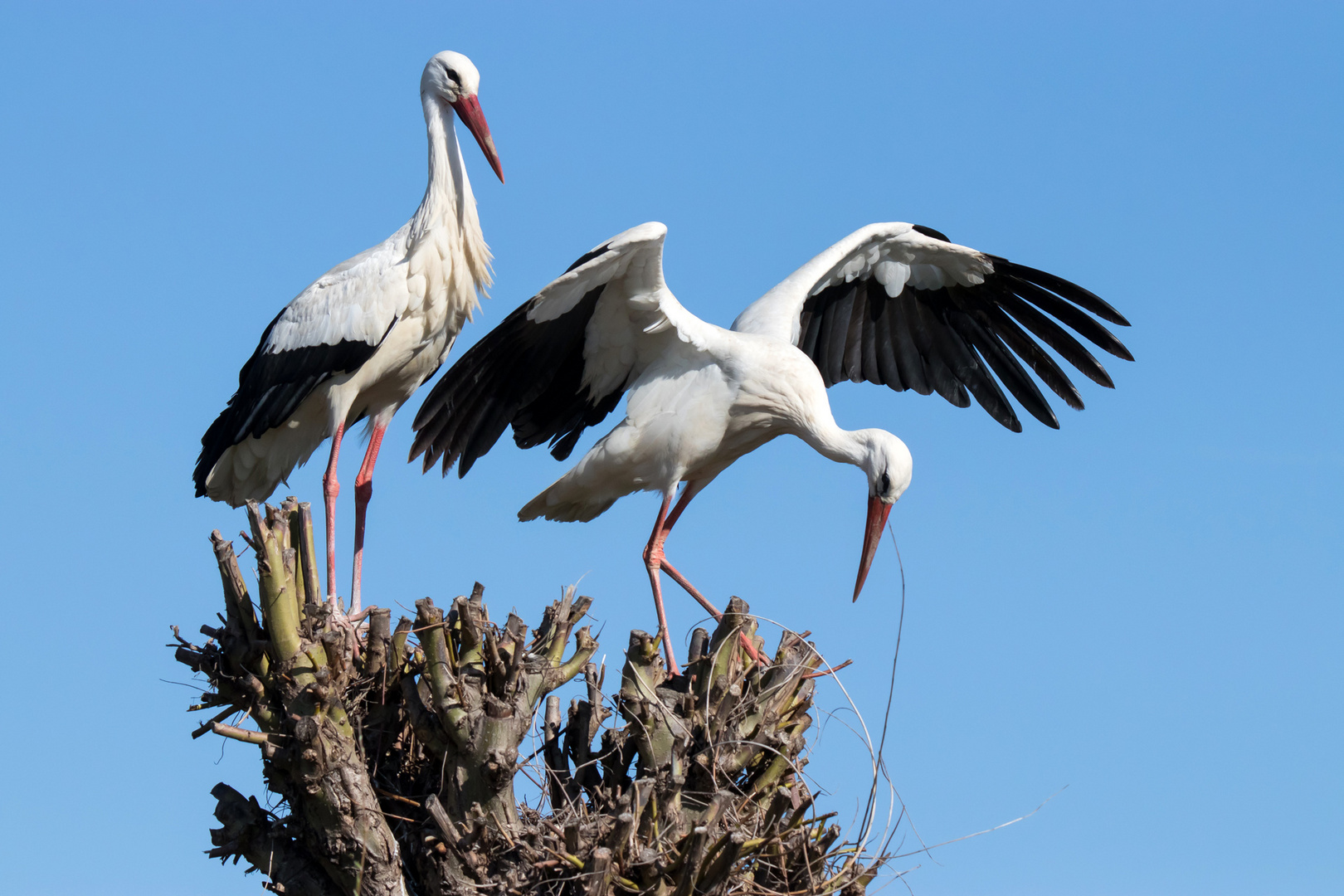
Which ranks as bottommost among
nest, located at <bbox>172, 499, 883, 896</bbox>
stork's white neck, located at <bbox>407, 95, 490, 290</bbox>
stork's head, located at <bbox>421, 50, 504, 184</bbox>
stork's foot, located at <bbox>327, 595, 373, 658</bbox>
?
nest, located at <bbox>172, 499, 883, 896</bbox>

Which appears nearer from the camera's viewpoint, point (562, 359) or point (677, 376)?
point (677, 376)

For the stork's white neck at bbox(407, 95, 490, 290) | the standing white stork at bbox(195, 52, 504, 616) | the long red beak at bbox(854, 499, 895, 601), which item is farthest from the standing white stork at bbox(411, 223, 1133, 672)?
the stork's white neck at bbox(407, 95, 490, 290)

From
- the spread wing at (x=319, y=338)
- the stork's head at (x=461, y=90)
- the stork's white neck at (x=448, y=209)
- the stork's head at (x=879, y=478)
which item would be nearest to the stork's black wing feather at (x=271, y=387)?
the spread wing at (x=319, y=338)

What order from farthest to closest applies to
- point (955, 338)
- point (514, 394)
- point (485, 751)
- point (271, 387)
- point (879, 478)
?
point (955, 338) < point (271, 387) < point (514, 394) < point (879, 478) < point (485, 751)

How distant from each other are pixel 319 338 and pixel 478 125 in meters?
1.44

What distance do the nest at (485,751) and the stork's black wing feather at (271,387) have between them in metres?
1.85

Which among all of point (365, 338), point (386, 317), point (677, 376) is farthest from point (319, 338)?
point (677, 376)

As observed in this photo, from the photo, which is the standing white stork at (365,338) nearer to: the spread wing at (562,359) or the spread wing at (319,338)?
the spread wing at (319,338)

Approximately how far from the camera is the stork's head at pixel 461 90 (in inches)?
305

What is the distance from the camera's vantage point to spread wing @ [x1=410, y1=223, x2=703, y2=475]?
6.60 metres

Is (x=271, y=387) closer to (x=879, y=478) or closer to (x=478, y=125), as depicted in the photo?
(x=478, y=125)

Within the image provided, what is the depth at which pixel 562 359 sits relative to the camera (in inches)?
285

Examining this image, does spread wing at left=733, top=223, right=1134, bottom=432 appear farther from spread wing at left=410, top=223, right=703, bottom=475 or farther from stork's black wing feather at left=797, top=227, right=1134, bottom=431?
spread wing at left=410, top=223, right=703, bottom=475

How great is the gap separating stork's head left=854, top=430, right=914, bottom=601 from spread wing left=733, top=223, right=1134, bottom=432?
3.34 ft
